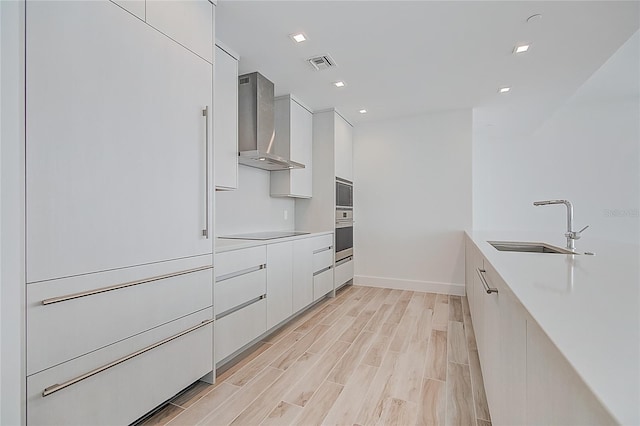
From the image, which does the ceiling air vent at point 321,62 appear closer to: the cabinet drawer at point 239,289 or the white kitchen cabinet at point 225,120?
the white kitchen cabinet at point 225,120

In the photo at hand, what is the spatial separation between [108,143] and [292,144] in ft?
7.80

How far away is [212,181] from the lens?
Answer: 1.95 meters

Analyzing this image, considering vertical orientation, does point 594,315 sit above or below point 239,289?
above

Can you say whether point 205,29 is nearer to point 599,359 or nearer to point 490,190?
point 599,359

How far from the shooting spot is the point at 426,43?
2.48 m

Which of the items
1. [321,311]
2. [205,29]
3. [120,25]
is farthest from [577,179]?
[120,25]

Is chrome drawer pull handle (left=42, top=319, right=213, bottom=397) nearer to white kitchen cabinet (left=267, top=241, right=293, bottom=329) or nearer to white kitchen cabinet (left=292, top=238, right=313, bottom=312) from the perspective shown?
white kitchen cabinet (left=267, top=241, right=293, bottom=329)

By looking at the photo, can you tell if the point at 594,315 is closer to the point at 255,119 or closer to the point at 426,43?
the point at 426,43

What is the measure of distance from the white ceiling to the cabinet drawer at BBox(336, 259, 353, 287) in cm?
223

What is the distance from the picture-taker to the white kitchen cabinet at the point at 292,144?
356cm

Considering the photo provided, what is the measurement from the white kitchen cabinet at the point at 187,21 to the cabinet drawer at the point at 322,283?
2452 mm

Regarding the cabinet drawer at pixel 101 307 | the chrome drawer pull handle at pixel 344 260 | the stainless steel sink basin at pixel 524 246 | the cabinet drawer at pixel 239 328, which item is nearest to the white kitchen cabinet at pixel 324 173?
the chrome drawer pull handle at pixel 344 260

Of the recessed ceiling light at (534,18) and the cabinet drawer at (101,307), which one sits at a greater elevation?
the recessed ceiling light at (534,18)

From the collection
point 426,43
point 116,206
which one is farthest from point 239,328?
point 426,43
